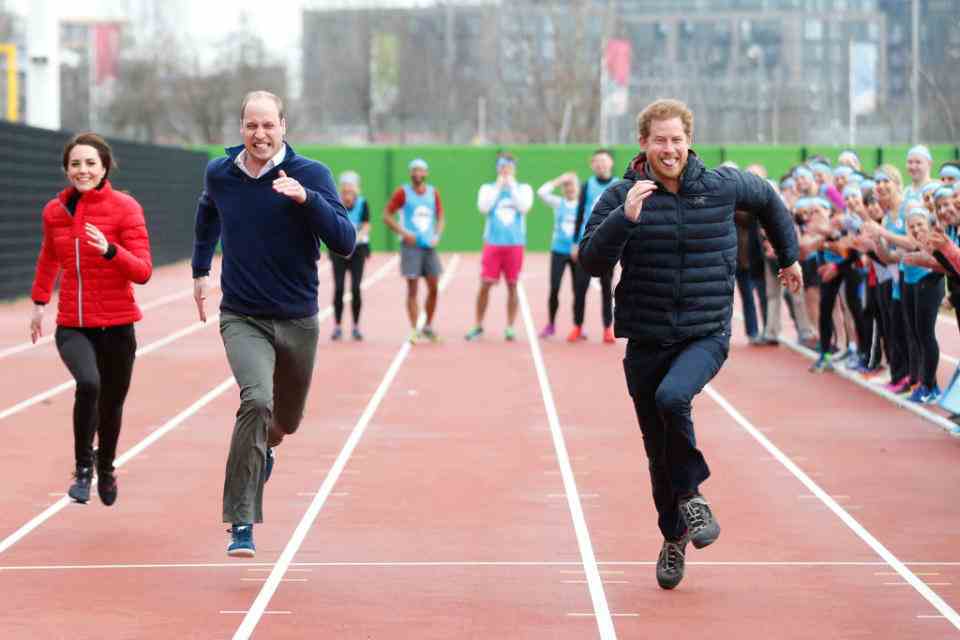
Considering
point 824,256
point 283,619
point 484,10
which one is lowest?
point 283,619

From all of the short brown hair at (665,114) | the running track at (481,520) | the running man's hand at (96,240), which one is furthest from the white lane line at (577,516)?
the running man's hand at (96,240)

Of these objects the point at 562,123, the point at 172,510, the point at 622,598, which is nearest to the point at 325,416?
the point at 172,510

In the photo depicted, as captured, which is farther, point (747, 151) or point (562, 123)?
point (562, 123)

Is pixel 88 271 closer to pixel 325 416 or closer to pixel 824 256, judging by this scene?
pixel 325 416

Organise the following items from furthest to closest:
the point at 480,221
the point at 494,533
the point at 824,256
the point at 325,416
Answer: the point at 480,221
the point at 824,256
the point at 325,416
the point at 494,533

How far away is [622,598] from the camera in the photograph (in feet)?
25.4

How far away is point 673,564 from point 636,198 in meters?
1.56

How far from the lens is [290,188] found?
767cm

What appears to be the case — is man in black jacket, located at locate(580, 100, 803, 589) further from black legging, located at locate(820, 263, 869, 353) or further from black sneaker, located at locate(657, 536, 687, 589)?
black legging, located at locate(820, 263, 869, 353)

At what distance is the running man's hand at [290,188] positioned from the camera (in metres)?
7.66

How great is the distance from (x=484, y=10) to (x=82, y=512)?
69591mm

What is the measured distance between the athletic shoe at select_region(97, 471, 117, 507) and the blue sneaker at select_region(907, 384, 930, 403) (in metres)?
7.08

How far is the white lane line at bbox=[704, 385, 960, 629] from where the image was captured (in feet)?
25.0

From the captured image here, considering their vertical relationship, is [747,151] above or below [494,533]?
above
